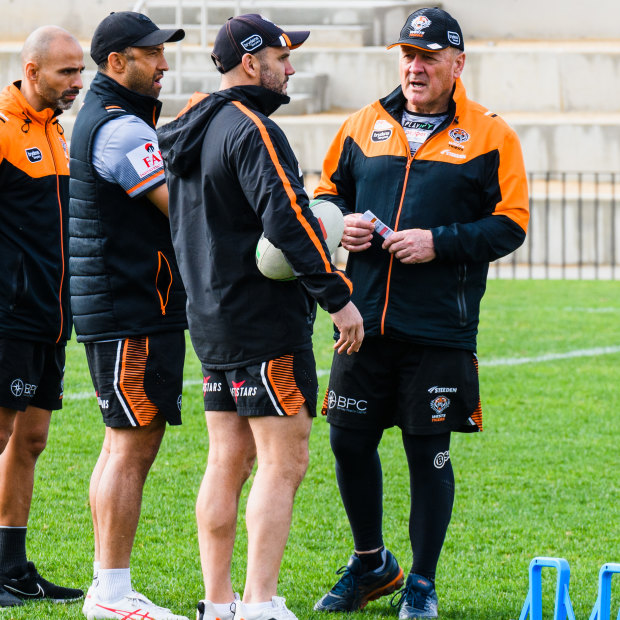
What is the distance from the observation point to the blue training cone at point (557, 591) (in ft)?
11.8

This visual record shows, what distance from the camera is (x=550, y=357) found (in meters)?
10.7

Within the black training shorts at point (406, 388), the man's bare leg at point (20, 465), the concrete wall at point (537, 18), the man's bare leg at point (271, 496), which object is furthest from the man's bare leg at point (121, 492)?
the concrete wall at point (537, 18)

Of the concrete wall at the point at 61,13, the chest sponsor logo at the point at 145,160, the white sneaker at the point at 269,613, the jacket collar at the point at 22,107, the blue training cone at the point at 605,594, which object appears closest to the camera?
the blue training cone at the point at 605,594

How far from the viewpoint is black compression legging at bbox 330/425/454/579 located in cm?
471

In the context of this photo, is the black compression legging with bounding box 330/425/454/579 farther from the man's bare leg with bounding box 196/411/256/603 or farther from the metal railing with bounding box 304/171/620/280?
the metal railing with bounding box 304/171/620/280

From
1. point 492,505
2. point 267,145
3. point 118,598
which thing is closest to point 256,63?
point 267,145

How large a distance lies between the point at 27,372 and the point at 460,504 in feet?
8.36

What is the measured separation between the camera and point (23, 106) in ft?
15.6

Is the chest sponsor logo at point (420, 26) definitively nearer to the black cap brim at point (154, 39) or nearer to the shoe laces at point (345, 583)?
the black cap brim at point (154, 39)

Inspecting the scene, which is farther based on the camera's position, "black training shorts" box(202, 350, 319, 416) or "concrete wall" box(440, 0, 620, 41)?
"concrete wall" box(440, 0, 620, 41)

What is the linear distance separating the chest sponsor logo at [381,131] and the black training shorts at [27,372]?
153 cm

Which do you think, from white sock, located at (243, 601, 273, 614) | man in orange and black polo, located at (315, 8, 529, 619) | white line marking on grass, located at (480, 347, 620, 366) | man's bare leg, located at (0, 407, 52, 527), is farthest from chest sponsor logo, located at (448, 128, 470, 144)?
white line marking on grass, located at (480, 347, 620, 366)

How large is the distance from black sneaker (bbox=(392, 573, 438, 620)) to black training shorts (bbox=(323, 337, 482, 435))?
1.87 ft

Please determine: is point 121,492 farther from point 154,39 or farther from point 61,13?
point 61,13
